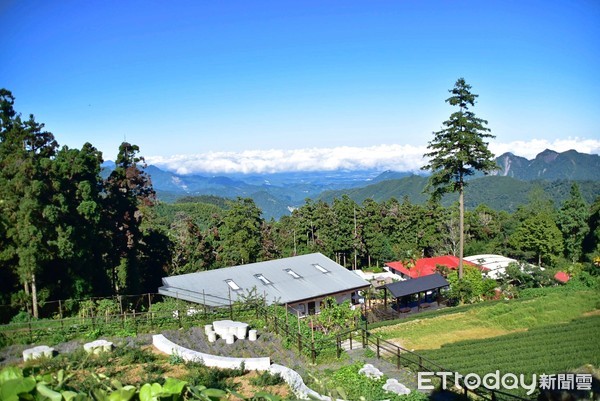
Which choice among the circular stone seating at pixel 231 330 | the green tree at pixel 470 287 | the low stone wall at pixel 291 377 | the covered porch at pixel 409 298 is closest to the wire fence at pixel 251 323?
the circular stone seating at pixel 231 330

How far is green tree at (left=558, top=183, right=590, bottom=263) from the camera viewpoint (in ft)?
128

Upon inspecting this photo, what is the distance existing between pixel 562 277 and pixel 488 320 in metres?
13.2

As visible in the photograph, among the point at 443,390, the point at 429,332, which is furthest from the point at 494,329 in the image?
the point at 443,390

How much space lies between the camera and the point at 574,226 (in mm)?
38969

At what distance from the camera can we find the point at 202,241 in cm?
3219

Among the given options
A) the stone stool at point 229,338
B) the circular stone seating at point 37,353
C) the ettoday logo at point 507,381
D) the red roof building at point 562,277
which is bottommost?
the red roof building at point 562,277

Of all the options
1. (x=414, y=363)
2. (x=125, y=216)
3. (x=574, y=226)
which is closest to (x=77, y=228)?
(x=125, y=216)

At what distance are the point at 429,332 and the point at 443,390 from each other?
32.0 ft

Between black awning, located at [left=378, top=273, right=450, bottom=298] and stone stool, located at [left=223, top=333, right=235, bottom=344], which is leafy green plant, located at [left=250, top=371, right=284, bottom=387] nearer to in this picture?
stone stool, located at [left=223, top=333, right=235, bottom=344]

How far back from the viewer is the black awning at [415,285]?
21797 mm

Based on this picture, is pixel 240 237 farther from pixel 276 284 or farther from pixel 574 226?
pixel 574 226

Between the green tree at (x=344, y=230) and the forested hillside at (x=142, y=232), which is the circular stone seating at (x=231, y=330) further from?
the green tree at (x=344, y=230)

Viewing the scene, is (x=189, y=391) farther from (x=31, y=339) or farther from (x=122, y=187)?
(x=122, y=187)

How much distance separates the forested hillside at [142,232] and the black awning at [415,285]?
12.4 m
